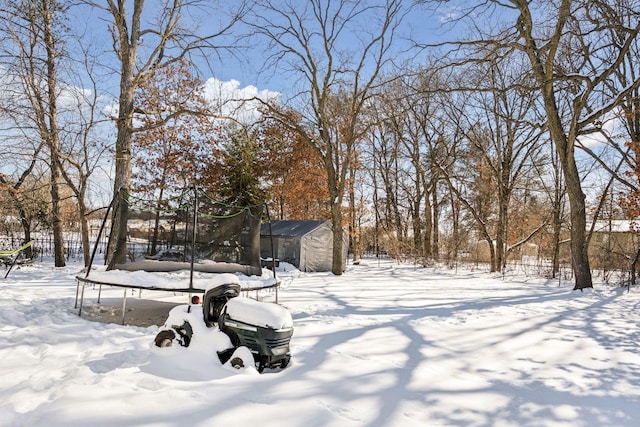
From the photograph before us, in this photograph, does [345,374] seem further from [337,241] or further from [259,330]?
[337,241]

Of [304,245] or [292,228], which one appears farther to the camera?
[292,228]

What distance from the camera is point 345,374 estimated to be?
354 cm

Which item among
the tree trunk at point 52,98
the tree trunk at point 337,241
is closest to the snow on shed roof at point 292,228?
the tree trunk at point 337,241

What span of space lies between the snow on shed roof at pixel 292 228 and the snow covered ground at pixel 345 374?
10.1 metres

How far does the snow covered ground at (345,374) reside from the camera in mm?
2629

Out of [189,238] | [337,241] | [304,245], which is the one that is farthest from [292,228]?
[189,238]

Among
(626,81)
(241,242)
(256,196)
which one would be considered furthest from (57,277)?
(626,81)

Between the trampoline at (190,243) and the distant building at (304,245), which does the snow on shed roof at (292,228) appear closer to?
the distant building at (304,245)

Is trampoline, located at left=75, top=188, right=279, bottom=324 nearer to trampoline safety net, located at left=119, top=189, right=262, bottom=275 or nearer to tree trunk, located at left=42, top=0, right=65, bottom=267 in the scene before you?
trampoline safety net, located at left=119, top=189, right=262, bottom=275

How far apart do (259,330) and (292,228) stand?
1430cm

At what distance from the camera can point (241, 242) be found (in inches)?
312

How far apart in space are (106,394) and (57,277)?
9.44m

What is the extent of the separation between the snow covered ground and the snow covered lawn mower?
153mm

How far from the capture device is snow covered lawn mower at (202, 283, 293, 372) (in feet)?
11.0
